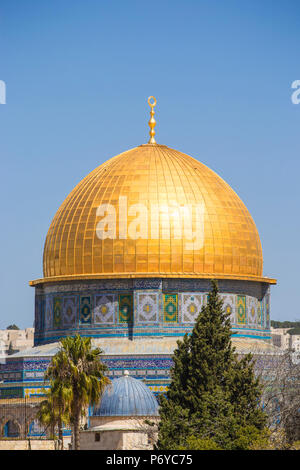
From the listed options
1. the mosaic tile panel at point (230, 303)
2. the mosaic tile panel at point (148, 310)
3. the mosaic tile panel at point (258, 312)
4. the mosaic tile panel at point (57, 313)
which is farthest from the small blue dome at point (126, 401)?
the mosaic tile panel at point (258, 312)

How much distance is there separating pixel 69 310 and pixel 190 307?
4254mm

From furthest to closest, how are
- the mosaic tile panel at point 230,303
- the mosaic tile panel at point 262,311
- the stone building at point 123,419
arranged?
the mosaic tile panel at point 262,311 → the mosaic tile panel at point 230,303 → the stone building at point 123,419

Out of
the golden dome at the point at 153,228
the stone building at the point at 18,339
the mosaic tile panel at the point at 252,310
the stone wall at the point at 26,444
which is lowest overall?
the stone wall at the point at 26,444

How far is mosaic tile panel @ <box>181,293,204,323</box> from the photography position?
1935 inches

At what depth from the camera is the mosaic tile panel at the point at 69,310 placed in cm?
5009

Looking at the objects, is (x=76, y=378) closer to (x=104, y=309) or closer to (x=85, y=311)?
(x=104, y=309)

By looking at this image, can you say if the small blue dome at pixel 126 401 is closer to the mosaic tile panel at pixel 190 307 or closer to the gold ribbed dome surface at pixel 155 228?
the mosaic tile panel at pixel 190 307

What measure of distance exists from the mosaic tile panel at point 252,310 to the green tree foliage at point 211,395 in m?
12.6

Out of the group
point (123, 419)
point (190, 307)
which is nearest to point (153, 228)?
point (190, 307)

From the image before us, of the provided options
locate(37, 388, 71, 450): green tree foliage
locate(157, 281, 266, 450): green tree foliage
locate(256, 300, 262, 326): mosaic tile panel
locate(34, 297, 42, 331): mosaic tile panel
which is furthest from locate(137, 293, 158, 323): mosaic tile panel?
locate(37, 388, 71, 450): green tree foliage

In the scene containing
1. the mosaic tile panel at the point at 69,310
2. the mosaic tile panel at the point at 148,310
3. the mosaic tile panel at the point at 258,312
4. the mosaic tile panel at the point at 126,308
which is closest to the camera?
the mosaic tile panel at the point at 148,310

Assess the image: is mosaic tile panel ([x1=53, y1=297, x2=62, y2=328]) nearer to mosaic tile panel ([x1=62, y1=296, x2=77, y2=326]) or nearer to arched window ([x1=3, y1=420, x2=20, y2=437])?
mosaic tile panel ([x1=62, y1=296, x2=77, y2=326])

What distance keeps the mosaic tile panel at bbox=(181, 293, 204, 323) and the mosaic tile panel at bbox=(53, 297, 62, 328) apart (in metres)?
4.45
